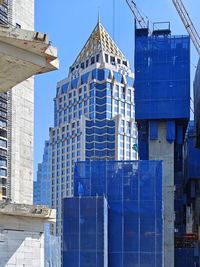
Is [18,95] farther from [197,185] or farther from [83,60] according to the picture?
[83,60]

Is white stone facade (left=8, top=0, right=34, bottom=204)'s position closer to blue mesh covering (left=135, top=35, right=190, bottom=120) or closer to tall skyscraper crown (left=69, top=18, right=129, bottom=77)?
blue mesh covering (left=135, top=35, right=190, bottom=120)

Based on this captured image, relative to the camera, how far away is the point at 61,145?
165m

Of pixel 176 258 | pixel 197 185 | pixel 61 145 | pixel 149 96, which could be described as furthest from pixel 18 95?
pixel 61 145

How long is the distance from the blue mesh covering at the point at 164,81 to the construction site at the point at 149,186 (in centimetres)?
13

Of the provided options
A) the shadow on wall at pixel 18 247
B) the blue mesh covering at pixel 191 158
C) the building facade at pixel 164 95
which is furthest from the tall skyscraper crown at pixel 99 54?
the shadow on wall at pixel 18 247

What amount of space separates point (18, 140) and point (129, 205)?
23.3m

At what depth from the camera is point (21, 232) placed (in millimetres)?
21297

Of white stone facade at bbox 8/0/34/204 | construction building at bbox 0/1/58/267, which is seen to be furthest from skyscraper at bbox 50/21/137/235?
construction building at bbox 0/1/58/267

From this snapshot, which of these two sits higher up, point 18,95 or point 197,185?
point 18,95

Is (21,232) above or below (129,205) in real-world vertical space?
above

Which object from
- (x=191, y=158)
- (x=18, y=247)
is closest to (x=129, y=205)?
(x=191, y=158)

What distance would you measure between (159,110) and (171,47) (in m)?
8.50

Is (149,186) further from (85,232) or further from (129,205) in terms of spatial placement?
(85,232)

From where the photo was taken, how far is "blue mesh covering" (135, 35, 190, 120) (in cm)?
8088
